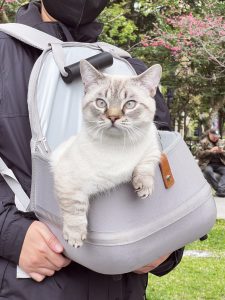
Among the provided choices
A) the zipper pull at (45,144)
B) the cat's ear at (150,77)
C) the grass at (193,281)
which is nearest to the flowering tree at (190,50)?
the grass at (193,281)

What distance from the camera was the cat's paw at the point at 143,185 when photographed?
1.90 meters

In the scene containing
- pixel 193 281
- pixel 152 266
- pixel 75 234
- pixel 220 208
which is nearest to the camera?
pixel 75 234

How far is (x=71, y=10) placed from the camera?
2.58 meters

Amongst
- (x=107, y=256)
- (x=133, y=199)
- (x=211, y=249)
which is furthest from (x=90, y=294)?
(x=211, y=249)

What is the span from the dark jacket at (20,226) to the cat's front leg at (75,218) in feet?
0.75

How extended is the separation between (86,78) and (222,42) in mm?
14087

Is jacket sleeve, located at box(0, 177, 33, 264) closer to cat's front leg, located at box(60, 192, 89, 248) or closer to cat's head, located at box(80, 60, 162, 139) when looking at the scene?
cat's front leg, located at box(60, 192, 89, 248)

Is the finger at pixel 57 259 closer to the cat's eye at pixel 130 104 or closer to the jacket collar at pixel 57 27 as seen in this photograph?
the cat's eye at pixel 130 104

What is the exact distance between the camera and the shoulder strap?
2256mm

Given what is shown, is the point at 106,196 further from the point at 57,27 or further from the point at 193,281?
the point at 193,281

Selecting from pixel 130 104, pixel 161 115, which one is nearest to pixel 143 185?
pixel 130 104

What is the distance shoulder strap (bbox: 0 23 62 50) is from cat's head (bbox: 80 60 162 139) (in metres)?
0.30

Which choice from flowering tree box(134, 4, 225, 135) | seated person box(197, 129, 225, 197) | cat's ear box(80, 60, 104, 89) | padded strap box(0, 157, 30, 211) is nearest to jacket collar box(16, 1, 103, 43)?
cat's ear box(80, 60, 104, 89)

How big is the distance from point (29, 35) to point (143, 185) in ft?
2.77
